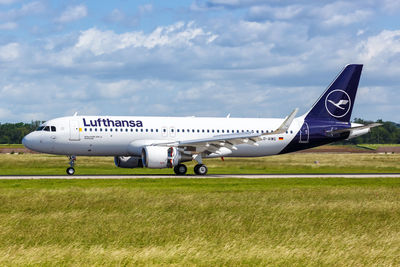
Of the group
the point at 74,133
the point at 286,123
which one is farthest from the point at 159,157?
the point at 286,123

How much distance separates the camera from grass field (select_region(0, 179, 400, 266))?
42.4ft

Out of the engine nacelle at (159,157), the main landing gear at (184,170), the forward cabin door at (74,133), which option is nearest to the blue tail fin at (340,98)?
the main landing gear at (184,170)

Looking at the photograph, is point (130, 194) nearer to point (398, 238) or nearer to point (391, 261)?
point (398, 238)

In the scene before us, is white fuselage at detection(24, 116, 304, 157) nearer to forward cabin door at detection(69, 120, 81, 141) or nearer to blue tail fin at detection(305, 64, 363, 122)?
forward cabin door at detection(69, 120, 81, 141)

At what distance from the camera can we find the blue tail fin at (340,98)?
49.4 m

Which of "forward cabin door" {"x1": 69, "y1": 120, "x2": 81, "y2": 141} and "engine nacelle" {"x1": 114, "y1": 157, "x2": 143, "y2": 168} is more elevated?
"forward cabin door" {"x1": 69, "y1": 120, "x2": 81, "y2": 141}

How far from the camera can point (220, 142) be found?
42.6m

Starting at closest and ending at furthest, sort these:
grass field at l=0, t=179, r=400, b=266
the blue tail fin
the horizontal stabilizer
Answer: grass field at l=0, t=179, r=400, b=266 < the horizontal stabilizer < the blue tail fin

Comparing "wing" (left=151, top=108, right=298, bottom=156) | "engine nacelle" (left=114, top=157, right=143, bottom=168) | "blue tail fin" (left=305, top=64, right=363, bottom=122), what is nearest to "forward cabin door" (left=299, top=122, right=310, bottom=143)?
"blue tail fin" (left=305, top=64, right=363, bottom=122)

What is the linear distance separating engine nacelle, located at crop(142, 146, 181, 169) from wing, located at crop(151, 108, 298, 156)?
48.5 inches

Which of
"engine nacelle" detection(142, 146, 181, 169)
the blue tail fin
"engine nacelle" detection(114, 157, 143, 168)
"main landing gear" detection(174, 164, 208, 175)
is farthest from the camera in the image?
the blue tail fin

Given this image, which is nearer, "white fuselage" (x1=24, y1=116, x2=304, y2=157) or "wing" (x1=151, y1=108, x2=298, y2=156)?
"wing" (x1=151, y1=108, x2=298, y2=156)

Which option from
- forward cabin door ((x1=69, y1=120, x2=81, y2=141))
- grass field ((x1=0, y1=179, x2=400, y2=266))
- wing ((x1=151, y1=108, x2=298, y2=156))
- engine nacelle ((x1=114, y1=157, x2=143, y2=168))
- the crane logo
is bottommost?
grass field ((x1=0, y1=179, x2=400, y2=266))

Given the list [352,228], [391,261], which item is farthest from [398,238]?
[391,261]
